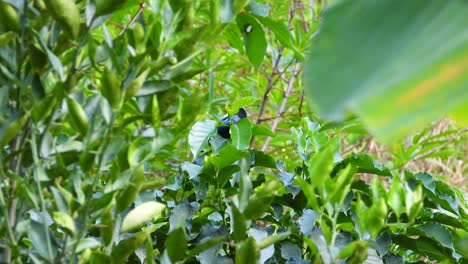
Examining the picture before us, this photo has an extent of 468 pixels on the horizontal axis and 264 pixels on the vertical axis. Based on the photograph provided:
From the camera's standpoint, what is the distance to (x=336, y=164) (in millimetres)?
820

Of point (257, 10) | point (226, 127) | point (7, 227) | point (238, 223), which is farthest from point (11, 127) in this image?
point (257, 10)

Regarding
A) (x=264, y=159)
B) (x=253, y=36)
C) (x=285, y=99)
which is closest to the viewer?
(x=264, y=159)

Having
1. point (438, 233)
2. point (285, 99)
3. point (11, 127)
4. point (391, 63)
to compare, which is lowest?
point (285, 99)

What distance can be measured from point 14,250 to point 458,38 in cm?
44

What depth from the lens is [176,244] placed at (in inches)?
21.2

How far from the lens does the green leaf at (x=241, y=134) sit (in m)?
0.82

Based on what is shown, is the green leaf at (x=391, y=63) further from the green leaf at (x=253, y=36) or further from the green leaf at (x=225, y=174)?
the green leaf at (x=253, y=36)

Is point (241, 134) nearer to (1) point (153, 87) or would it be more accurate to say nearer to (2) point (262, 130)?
(2) point (262, 130)

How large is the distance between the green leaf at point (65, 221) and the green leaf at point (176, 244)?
0.09m

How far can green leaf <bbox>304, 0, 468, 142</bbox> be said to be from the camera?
16cm

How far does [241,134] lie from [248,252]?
31cm

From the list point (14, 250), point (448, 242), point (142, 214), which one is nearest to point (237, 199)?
point (142, 214)

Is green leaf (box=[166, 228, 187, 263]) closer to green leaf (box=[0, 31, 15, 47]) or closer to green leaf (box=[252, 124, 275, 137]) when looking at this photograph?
green leaf (box=[0, 31, 15, 47])

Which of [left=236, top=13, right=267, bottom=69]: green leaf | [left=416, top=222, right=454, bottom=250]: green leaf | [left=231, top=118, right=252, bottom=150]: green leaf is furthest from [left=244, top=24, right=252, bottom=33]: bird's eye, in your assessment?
[left=416, top=222, right=454, bottom=250]: green leaf
